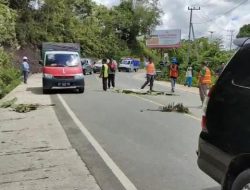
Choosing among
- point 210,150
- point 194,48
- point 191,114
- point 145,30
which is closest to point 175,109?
point 191,114

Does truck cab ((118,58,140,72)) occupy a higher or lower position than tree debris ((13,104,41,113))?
lower

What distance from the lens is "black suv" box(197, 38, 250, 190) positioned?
4.61 m

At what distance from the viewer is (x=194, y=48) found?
56.5 meters

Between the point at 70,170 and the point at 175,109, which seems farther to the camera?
the point at 175,109

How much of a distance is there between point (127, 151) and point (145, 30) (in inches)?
3595

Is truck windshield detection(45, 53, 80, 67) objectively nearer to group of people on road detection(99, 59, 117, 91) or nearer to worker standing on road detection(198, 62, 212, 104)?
group of people on road detection(99, 59, 117, 91)

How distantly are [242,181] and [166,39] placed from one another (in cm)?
7087

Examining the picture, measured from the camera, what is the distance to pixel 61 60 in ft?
79.0

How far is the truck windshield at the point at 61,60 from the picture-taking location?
23.9 m

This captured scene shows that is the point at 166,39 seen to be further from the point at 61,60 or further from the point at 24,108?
the point at 24,108

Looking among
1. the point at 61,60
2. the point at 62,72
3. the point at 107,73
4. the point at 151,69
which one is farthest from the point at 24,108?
the point at 151,69

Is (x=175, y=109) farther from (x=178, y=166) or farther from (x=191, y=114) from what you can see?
(x=178, y=166)

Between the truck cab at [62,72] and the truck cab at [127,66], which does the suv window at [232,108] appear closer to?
the truck cab at [62,72]

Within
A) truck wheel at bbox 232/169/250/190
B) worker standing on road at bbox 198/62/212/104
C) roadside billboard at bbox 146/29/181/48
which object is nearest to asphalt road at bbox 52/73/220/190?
truck wheel at bbox 232/169/250/190
